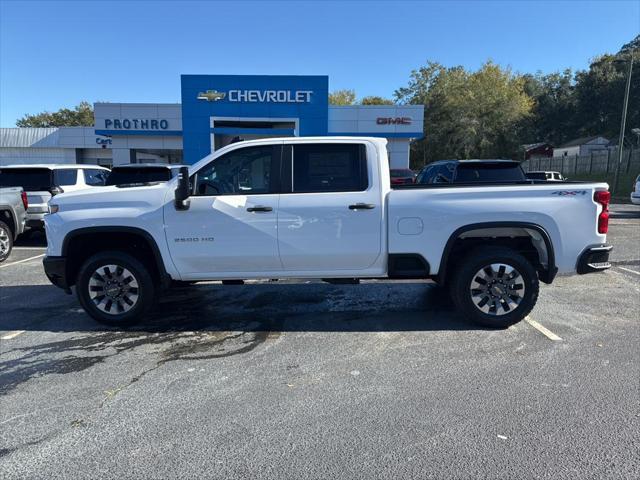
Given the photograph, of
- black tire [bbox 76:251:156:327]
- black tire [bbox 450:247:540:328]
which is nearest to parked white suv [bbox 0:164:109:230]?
black tire [bbox 76:251:156:327]

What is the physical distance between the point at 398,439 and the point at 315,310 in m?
3.09

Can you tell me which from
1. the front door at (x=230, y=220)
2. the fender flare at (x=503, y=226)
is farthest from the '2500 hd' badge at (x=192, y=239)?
the fender flare at (x=503, y=226)

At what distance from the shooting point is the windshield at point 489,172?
948cm

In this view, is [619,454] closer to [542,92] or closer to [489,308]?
[489,308]

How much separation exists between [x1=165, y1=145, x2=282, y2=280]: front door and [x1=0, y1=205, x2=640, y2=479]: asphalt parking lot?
763mm

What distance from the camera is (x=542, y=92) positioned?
73.4m

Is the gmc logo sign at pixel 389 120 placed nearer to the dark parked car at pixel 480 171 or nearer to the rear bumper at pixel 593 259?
the dark parked car at pixel 480 171

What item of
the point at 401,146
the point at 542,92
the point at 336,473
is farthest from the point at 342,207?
the point at 542,92

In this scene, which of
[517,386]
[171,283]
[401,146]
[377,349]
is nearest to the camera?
[517,386]

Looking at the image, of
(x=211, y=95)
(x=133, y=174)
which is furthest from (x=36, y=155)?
(x=133, y=174)

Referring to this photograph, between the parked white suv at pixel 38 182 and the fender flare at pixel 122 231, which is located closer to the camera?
the fender flare at pixel 122 231

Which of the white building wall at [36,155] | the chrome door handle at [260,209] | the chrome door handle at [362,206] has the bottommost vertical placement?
the chrome door handle at [260,209]

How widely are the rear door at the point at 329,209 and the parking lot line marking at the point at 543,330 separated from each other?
199 centimetres

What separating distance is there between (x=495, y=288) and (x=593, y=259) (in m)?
1.08
